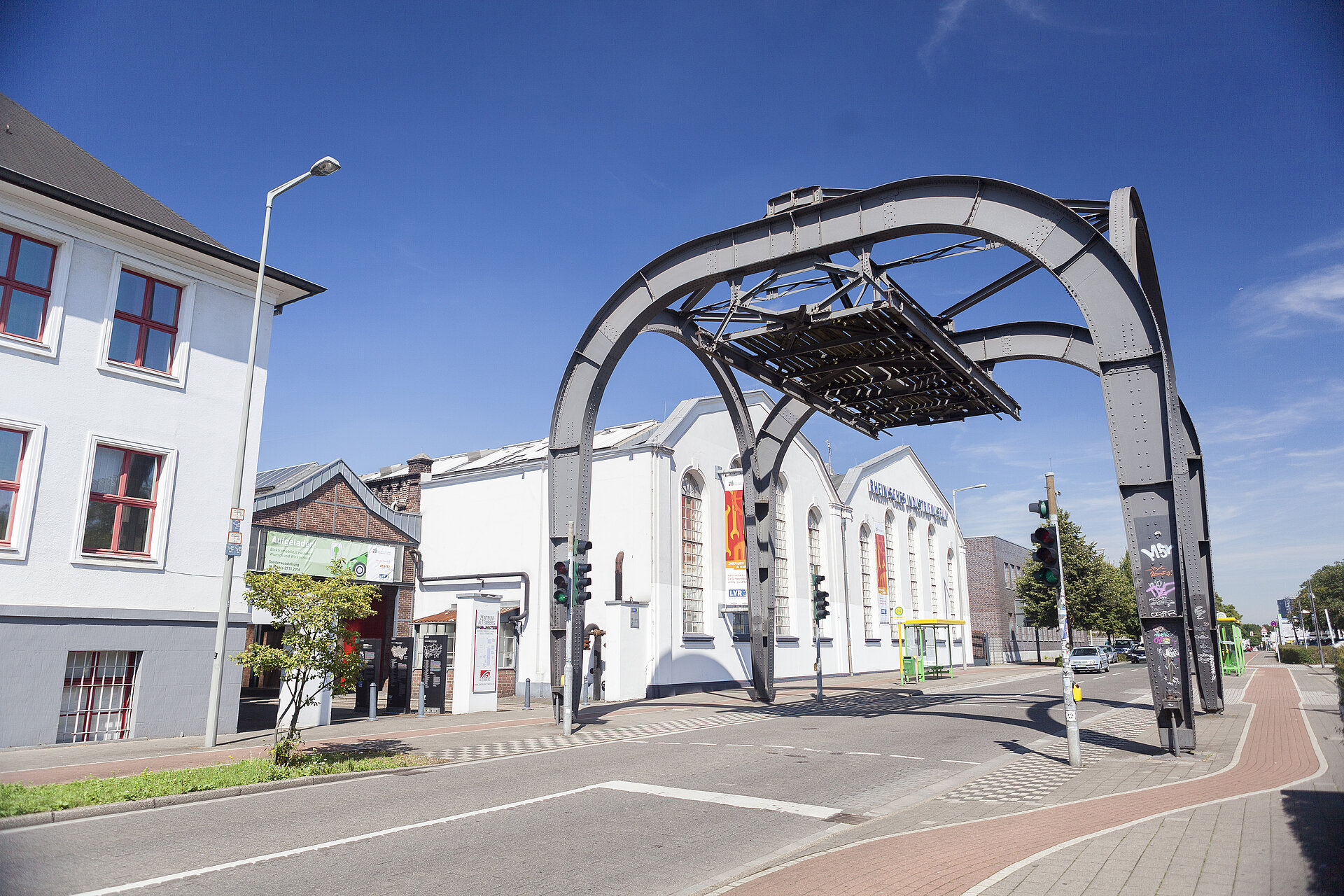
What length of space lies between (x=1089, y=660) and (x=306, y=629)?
41.5m

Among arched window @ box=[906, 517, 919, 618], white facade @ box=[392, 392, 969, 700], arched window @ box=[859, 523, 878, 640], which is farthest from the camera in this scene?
arched window @ box=[906, 517, 919, 618]

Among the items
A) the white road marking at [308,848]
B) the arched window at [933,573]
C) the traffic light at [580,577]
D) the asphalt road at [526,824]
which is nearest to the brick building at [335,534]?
the traffic light at [580,577]

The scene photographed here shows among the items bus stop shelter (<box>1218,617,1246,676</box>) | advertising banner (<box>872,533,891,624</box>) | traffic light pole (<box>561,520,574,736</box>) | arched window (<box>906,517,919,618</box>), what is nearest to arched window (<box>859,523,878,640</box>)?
advertising banner (<box>872,533,891,624</box>)

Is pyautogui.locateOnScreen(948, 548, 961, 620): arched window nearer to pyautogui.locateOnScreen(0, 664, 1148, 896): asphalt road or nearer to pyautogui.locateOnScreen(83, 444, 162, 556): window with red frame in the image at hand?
pyautogui.locateOnScreen(0, 664, 1148, 896): asphalt road

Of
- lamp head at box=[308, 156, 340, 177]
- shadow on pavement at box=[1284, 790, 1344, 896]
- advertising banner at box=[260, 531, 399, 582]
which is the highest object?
lamp head at box=[308, 156, 340, 177]

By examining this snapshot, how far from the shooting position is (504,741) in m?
15.6

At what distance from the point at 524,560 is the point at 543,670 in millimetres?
3933

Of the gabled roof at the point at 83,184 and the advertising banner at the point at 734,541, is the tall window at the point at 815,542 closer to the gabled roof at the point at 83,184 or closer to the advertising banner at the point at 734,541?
the advertising banner at the point at 734,541

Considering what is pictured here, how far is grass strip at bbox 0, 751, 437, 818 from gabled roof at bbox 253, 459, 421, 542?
11.5 meters

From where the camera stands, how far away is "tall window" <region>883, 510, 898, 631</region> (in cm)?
4462

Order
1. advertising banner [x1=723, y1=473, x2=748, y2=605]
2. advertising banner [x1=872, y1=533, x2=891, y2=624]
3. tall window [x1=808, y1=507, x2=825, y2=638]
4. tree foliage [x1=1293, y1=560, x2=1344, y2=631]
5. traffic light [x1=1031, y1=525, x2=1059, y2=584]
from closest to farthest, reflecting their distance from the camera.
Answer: traffic light [x1=1031, y1=525, x2=1059, y2=584] → advertising banner [x1=723, y1=473, x2=748, y2=605] → tall window [x1=808, y1=507, x2=825, y2=638] → advertising banner [x1=872, y1=533, x2=891, y2=624] → tree foliage [x1=1293, y1=560, x2=1344, y2=631]

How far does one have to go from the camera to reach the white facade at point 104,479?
14.5m

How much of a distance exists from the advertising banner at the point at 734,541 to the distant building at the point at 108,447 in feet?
51.0

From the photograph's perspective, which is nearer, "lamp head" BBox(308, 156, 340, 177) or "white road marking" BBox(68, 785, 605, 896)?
"white road marking" BBox(68, 785, 605, 896)
